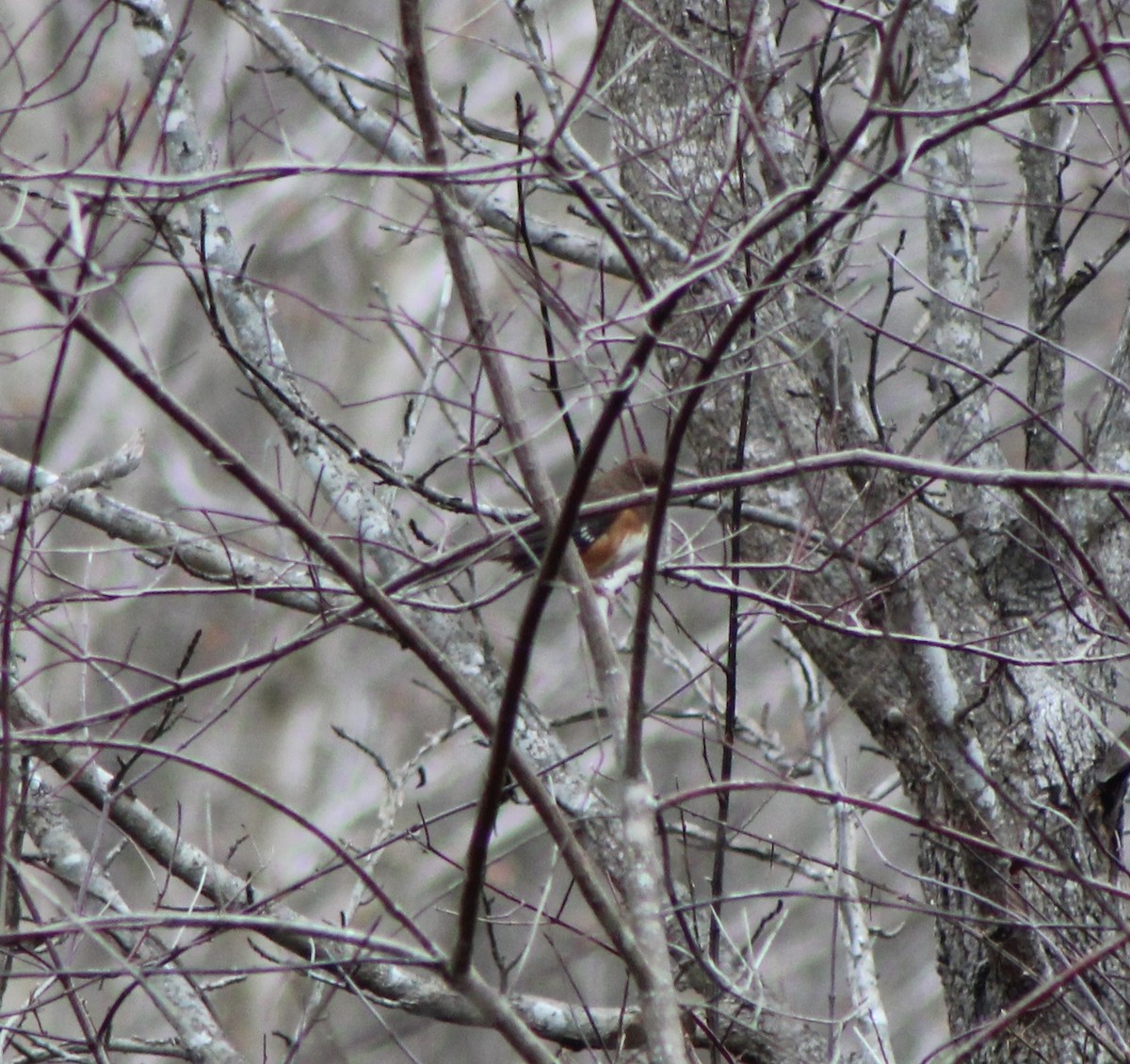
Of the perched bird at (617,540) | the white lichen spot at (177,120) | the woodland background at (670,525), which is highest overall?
the white lichen spot at (177,120)

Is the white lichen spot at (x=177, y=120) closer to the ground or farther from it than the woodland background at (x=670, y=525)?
farther from it

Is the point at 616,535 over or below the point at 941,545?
over

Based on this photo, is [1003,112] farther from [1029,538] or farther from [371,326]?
[371,326]

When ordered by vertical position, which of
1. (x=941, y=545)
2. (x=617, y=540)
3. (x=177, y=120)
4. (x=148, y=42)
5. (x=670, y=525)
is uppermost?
(x=148, y=42)

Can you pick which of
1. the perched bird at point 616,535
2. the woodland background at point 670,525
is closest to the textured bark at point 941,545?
the woodland background at point 670,525

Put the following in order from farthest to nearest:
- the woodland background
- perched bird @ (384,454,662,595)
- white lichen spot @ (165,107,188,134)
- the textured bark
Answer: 1. perched bird @ (384,454,662,595)
2. white lichen spot @ (165,107,188,134)
3. the textured bark
4. the woodland background

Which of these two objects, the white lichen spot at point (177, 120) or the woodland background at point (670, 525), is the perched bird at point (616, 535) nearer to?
the woodland background at point (670, 525)

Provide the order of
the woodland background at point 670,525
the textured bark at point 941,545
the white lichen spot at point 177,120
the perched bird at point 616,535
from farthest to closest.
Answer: the perched bird at point 616,535, the white lichen spot at point 177,120, the textured bark at point 941,545, the woodland background at point 670,525

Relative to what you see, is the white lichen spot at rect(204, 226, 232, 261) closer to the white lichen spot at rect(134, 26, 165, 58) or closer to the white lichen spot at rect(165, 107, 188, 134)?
the white lichen spot at rect(165, 107, 188, 134)

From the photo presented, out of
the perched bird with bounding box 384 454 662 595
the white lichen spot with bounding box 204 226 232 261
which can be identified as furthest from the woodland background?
the perched bird with bounding box 384 454 662 595

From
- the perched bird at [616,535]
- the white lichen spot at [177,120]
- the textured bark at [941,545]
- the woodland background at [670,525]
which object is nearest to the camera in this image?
the woodland background at [670,525]

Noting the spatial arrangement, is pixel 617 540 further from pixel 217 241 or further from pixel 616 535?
pixel 217 241

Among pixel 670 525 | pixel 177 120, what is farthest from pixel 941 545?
pixel 177 120

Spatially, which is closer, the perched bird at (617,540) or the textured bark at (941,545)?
the textured bark at (941,545)
